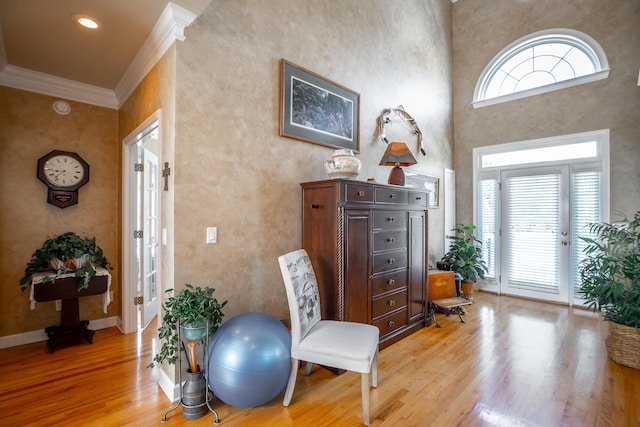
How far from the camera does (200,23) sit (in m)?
2.33

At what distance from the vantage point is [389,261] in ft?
10.3

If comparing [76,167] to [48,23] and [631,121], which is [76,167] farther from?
[631,121]

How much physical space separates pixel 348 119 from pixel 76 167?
316 centimetres

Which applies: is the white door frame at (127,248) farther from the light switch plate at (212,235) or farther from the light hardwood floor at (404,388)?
the light switch plate at (212,235)

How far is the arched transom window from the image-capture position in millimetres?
4602

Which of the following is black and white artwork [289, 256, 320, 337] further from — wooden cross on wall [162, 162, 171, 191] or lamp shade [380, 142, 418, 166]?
lamp shade [380, 142, 418, 166]

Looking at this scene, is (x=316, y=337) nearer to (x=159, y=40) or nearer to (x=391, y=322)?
(x=391, y=322)

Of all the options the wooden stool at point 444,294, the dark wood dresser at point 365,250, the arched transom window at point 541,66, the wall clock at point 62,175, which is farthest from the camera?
the arched transom window at point 541,66

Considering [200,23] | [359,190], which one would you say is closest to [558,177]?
[359,190]

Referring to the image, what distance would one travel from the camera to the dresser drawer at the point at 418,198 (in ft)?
11.4

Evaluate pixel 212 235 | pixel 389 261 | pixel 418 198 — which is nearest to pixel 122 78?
pixel 212 235

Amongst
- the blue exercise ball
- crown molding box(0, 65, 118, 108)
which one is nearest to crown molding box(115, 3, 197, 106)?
crown molding box(0, 65, 118, 108)

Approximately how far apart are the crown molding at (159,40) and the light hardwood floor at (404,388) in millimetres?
2665

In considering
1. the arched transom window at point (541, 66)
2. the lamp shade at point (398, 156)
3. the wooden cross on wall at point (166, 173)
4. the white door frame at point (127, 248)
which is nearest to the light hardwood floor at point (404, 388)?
the white door frame at point (127, 248)
